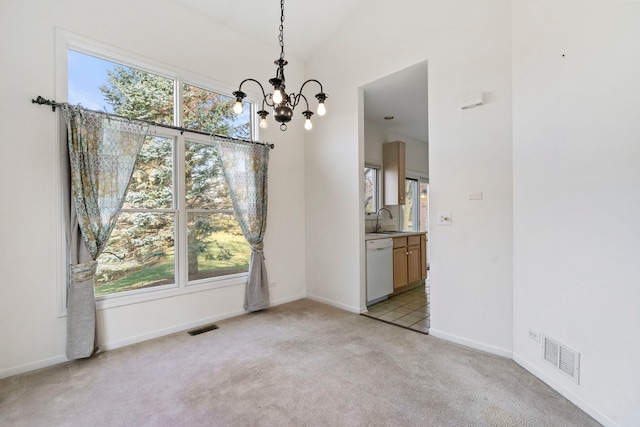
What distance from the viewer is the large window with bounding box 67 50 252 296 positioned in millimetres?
2756

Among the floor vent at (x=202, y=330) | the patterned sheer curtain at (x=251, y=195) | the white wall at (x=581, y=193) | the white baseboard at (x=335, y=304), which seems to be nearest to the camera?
the white wall at (x=581, y=193)

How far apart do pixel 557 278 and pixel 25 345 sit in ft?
13.5

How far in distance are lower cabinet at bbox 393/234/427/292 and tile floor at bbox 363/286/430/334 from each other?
202mm

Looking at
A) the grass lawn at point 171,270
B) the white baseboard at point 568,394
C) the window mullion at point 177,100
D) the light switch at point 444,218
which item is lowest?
the white baseboard at point 568,394

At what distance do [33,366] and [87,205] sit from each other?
1369 millimetres

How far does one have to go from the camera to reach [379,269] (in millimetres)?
4027

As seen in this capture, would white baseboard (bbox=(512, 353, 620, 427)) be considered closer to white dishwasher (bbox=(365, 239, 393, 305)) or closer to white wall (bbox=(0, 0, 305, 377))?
white dishwasher (bbox=(365, 239, 393, 305))

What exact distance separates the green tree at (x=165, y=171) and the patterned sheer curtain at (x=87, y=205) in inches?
9.5

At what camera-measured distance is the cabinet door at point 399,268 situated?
14.1ft

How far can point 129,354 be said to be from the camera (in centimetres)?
259

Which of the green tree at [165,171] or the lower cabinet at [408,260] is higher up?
the green tree at [165,171]

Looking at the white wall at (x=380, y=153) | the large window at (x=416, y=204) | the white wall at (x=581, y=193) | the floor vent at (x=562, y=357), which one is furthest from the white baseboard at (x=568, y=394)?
the large window at (x=416, y=204)

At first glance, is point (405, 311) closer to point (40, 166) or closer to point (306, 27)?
point (306, 27)

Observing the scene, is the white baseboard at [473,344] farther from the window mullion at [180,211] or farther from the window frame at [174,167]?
the window mullion at [180,211]
